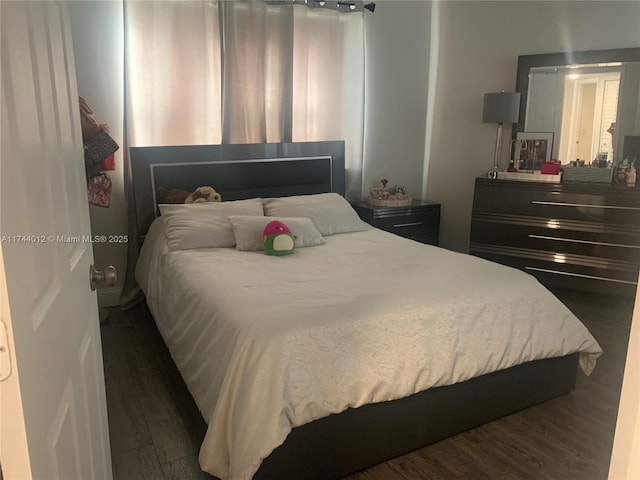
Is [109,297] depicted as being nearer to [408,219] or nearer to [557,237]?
[408,219]

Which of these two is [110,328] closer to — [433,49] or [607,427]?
[607,427]

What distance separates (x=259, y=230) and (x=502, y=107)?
7.46ft

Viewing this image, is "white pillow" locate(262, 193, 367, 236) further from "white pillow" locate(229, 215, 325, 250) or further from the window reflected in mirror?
the window reflected in mirror

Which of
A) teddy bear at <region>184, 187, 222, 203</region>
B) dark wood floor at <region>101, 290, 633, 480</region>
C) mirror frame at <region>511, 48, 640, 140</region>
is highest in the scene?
mirror frame at <region>511, 48, 640, 140</region>

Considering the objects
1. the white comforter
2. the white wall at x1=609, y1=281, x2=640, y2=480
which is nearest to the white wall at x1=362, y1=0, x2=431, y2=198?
the white comforter

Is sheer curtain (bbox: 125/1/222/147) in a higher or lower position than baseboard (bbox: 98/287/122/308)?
higher

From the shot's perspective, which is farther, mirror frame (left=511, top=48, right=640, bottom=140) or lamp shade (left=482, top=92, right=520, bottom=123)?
lamp shade (left=482, top=92, right=520, bottom=123)

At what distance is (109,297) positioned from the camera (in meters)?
3.75

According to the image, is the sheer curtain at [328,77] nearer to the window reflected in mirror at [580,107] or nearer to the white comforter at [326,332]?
the window reflected in mirror at [580,107]

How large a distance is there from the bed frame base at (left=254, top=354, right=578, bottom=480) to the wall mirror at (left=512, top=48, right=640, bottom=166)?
7.16 ft

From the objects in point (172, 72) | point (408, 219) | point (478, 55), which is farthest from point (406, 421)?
point (478, 55)

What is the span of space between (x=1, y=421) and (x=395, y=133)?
4335 mm

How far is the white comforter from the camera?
1849mm

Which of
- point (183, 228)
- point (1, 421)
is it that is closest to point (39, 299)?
point (1, 421)
